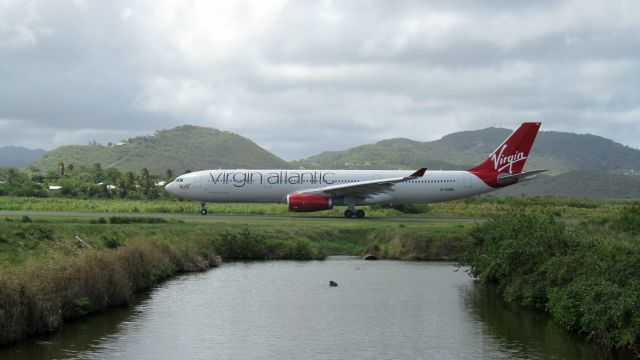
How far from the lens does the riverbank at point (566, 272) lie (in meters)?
22.4

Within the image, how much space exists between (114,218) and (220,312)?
25.7 metres

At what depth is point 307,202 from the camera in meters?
59.2

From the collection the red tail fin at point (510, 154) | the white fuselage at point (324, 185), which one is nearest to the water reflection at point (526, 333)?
the white fuselage at point (324, 185)

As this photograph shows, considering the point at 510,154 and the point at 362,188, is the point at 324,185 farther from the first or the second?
the point at 510,154

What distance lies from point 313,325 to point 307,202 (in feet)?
108

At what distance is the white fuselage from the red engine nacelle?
229 centimetres

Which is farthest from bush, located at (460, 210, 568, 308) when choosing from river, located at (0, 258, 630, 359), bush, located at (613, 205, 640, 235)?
bush, located at (613, 205, 640, 235)

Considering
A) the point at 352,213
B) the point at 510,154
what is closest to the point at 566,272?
the point at 352,213

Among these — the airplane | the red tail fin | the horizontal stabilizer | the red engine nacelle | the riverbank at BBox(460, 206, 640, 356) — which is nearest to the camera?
the riverbank at BBox(460, 206, 640, 356)

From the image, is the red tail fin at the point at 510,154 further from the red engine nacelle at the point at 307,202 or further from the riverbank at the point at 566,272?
the riverbank at the point at 566,272

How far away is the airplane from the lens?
61969 millimetres

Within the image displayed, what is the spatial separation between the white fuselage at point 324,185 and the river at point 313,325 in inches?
952

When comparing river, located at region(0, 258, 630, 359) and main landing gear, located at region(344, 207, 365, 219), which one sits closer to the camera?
river, located at region(0, 258, 630, 359)

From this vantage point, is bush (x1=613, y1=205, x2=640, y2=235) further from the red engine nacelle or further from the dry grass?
the dry grass
